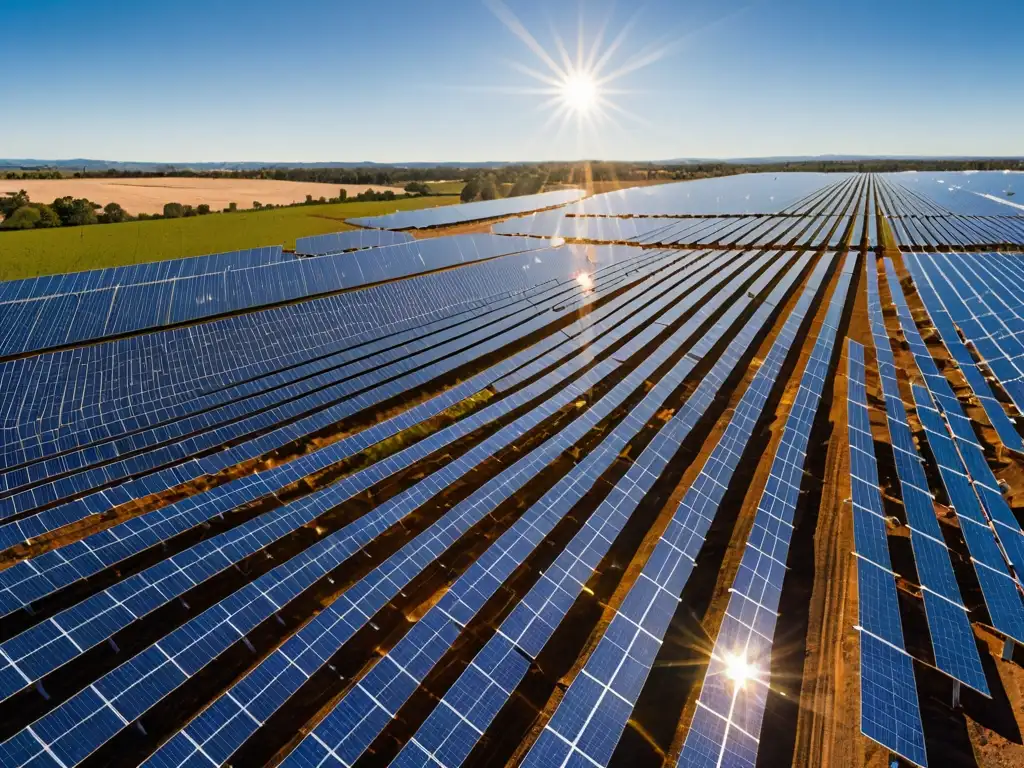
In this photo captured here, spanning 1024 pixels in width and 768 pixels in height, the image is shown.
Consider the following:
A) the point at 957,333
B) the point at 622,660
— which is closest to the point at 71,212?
the point at 622,660

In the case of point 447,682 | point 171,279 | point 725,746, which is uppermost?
point 171,279

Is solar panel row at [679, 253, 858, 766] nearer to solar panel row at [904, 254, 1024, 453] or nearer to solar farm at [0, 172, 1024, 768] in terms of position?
solar farm at [0, 172, 1024, 768]

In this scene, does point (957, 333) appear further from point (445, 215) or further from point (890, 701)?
point (445, 215)

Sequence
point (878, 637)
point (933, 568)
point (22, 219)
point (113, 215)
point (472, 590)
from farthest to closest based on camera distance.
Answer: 1. point (113, 215)
2. point (22, 219)
3. point (933, 568)
4. point (472, 590)
5. point (878, 637)

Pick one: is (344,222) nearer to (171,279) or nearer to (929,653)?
(171,279)

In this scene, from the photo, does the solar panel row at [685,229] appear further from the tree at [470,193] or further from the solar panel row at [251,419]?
the solar panel row at [251,419]

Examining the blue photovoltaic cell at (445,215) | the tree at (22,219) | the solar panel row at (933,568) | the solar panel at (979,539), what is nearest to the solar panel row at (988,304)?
the solar panel at (979,539)

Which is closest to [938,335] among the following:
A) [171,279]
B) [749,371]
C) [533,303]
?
[749,371]
